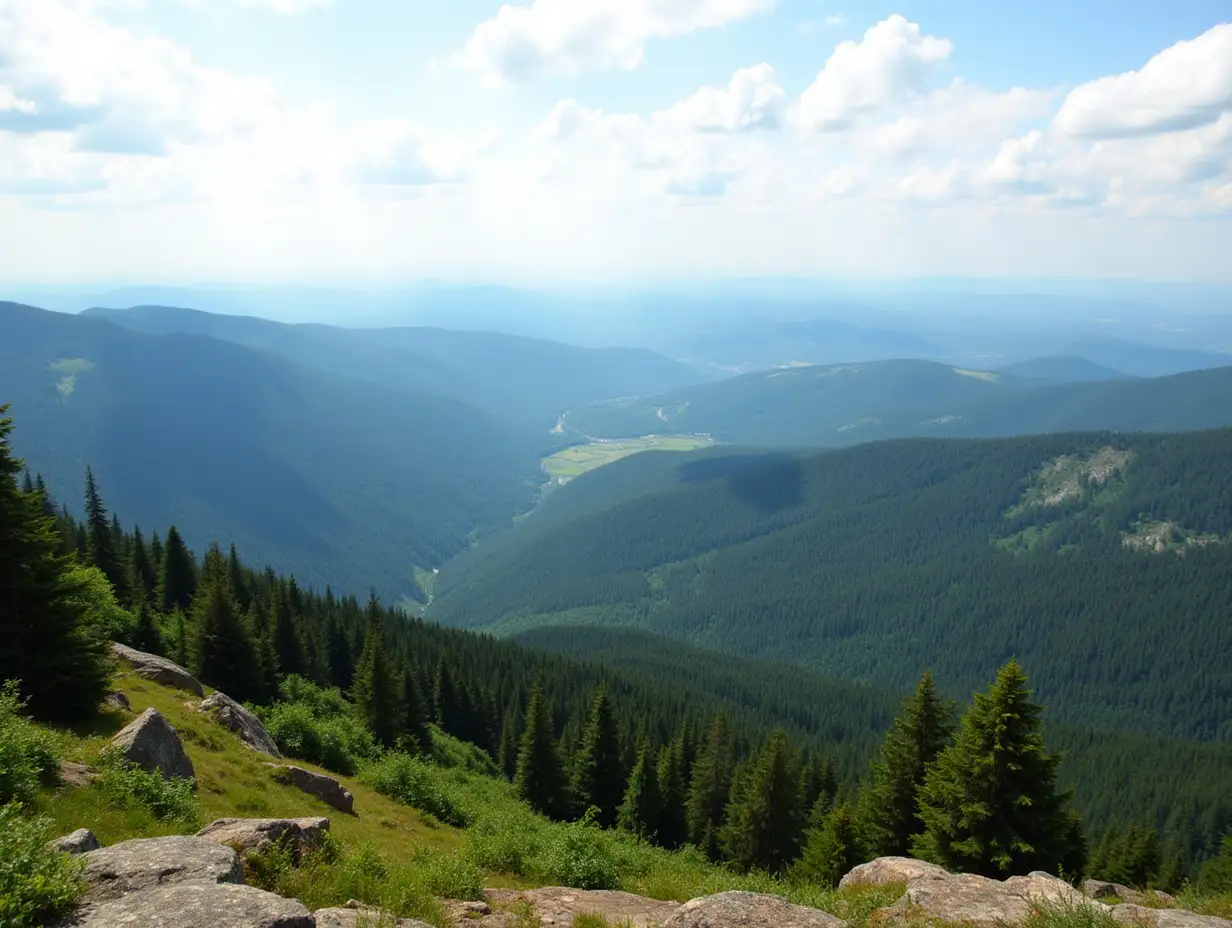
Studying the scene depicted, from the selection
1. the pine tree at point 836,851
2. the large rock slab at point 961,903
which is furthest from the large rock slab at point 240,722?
the pine tree at point 836,851

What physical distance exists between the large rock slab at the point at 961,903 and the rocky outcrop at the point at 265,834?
40.1 feet

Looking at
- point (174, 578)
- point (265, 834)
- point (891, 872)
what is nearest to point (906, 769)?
point (891, 872)

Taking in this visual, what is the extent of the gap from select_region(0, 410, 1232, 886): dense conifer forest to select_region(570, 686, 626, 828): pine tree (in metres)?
0.13

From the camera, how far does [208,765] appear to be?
872 inches

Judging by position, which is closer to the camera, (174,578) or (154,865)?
(154,865)

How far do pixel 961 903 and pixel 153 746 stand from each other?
2079cm

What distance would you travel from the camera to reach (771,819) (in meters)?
42.2

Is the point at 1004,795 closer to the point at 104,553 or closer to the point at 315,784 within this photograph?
the point at 315,784

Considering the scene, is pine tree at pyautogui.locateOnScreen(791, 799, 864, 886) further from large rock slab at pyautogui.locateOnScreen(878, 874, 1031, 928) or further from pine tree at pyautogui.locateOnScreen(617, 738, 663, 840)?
large rock slab at pyautogui.locateOnScreen(878, 874, 1031, 928)

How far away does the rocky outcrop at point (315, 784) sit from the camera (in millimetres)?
24250

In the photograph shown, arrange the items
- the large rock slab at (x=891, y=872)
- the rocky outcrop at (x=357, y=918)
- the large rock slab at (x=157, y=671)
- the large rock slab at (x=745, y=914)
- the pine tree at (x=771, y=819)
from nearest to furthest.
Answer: the rocky outcrop at (x=357, y=918), the large rock slab at (x=745, y=914), the large rock slab at (x=891, y=872), the large rock slab at (x=157, y=671), the pine tree at (x=771, y=819)

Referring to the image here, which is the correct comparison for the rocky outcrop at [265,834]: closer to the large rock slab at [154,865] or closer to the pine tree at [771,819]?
the large rock slab at [154,865]

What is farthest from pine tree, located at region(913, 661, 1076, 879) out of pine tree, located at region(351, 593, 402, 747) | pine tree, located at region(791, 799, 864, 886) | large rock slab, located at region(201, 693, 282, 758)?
pine tree, located at region(351, 593, 402, 747)

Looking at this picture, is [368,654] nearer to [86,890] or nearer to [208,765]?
[208,765]
